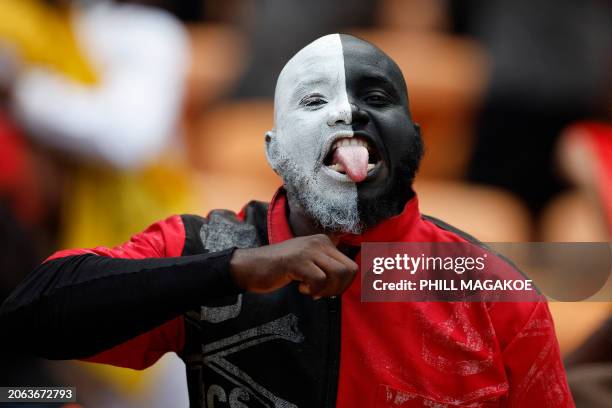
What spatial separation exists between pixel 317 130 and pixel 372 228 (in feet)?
0.57

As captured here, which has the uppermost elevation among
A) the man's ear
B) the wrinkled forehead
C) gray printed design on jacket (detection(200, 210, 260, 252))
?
the wrinkled forehead

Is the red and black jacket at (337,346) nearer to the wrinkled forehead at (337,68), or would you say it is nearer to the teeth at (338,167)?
the teeth at (338,167)

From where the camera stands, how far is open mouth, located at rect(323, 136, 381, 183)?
1938mm

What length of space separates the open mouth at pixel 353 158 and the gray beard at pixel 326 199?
2 centimetres

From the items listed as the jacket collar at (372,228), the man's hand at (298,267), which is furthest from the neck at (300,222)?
the man's hand at (298,267)

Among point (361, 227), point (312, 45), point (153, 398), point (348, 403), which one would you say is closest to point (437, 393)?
point (348, 403)

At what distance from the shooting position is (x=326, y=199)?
6.45 ft

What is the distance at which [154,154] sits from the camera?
315 centimetres

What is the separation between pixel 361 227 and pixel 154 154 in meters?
1.25

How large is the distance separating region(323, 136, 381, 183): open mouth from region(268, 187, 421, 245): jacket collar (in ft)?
0.36

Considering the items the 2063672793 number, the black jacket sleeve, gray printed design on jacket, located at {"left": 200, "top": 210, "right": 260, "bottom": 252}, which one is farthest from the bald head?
the 2063672793 number

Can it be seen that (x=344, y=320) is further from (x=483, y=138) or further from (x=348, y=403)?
(x=483, y=138)

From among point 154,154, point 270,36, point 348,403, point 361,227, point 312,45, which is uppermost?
point 270,36

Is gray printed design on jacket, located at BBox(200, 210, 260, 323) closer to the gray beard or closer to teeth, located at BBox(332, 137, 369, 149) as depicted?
the gray beard
